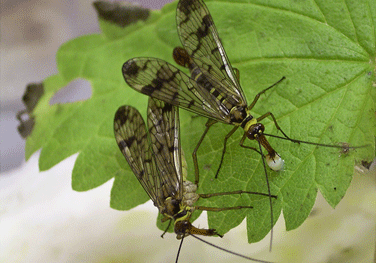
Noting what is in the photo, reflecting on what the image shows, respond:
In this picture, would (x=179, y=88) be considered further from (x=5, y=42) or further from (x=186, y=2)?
(x=5, y=42)

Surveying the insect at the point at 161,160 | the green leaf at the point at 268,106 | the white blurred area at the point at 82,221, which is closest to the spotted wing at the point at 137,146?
the insect at the point at 161,160

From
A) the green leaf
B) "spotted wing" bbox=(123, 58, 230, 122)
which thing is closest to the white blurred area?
the green leaf

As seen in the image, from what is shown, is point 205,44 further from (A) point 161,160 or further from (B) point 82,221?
(B) point 82,221

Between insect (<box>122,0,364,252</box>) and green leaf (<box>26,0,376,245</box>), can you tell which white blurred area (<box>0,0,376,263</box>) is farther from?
insect (<box>122,0,364,252</box>)

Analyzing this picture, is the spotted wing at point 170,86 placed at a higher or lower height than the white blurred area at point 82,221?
higher

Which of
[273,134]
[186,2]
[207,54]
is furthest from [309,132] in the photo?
[186,2]

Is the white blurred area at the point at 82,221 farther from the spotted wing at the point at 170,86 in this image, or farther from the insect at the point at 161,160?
the spotted wing at the point at 170,86
